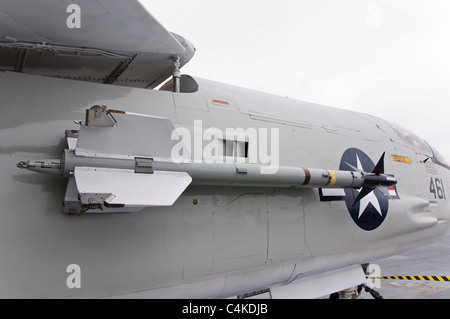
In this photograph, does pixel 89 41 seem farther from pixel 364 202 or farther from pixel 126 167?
pixel 364 202

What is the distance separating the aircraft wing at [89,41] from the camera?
107 inches

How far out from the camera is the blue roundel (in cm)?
473

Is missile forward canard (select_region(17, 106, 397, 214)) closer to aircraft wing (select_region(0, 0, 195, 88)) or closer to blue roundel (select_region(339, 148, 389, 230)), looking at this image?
aircraft wing (select_region(0, 0, 195, 88))

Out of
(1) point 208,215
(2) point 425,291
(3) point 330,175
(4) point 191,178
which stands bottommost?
(2) point 425,291

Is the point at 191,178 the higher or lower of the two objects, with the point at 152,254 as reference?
higher

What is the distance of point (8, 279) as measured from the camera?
2670 millimetres

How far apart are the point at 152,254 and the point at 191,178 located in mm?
794

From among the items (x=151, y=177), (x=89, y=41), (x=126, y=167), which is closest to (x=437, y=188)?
(x=151, y=177)

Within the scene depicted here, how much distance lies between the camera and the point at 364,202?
15.9 ft

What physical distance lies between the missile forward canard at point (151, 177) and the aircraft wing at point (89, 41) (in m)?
0.02
